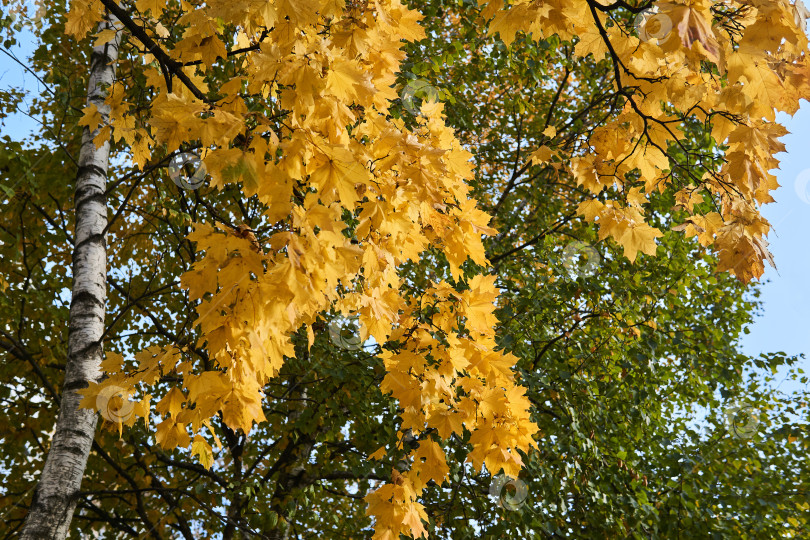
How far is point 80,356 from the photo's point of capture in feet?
10.9

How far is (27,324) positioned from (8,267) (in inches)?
23.8

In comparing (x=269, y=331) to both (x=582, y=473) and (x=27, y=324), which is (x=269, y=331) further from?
(x=27, y=324)

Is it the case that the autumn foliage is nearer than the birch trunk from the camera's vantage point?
Yes

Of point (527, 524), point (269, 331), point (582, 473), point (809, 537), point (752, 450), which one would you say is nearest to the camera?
point (269, 331)

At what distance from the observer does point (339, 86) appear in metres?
2.04

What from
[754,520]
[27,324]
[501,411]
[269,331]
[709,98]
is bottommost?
[269,331]

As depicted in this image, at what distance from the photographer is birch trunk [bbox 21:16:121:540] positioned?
297 centimetres

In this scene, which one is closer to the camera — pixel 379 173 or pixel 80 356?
pixel 379 173

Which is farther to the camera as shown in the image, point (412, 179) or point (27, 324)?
point (27, 324)

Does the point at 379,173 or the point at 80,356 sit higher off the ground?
the point at 379,173

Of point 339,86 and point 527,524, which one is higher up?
point 339,86

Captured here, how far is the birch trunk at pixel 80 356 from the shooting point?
2975 millimetres

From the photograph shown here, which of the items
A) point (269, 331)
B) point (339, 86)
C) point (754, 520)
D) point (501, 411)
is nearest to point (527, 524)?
point (501, 411)

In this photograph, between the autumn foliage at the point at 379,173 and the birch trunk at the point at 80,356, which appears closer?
the autumn foliage at the point at 379,173
